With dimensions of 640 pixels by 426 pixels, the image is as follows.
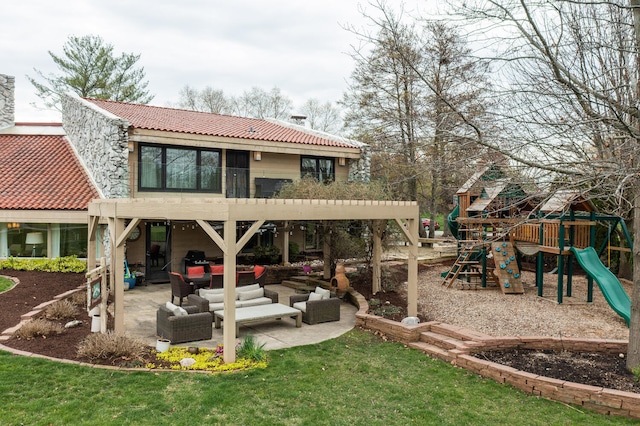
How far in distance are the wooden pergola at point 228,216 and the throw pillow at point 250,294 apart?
2.45 metres

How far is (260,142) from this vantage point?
17.6 metres

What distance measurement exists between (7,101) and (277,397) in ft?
67.1

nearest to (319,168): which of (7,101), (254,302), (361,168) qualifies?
(361,168)

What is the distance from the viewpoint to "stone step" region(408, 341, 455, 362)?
26.6ft

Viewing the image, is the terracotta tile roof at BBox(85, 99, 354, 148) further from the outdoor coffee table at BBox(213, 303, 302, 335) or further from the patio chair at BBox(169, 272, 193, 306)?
the outdoor coffee table at BBox(213, 303, 302, 335)

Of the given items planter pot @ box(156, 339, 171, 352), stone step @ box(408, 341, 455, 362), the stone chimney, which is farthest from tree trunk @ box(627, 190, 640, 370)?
the stone chimney

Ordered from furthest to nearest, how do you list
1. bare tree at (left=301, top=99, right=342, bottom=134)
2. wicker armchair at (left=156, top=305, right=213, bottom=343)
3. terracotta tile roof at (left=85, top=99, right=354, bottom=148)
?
bare tree at (left=301, top=99, right=342, bottom=134) < terracotta tile roof at (left=85, top=99, right=354, bottom=148) < wicker armchair at (left=156, top=305, right=213, bottom=343)

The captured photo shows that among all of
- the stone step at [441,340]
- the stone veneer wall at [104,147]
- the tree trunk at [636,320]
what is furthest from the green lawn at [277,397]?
the stone veneer wall at [104,147]

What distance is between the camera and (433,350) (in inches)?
331

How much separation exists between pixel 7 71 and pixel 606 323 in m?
24.4

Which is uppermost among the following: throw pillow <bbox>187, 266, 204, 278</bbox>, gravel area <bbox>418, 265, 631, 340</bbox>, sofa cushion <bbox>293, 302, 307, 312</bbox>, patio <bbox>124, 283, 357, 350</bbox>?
throw pillow <bbox>187, 266, 204, 278</bbox>

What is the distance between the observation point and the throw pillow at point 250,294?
36.6 feet

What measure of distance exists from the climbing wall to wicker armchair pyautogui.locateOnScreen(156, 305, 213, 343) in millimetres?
8515

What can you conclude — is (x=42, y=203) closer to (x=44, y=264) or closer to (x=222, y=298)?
(x=44, y=264)
